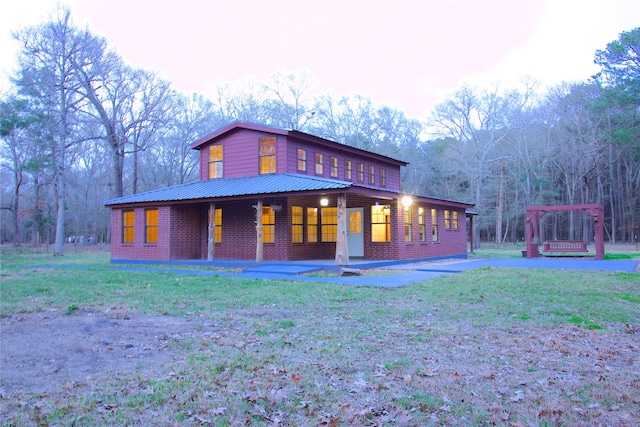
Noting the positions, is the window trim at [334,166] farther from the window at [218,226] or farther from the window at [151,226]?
the window at [151,226]

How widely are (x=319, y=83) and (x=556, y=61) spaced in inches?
706

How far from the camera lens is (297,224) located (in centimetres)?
1733

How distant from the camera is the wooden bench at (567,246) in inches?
853

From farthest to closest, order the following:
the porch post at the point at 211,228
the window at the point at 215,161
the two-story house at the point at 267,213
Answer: the window at the point at 215,161
the porch post at the point at 211,228
the two-story house at the point at 267,213

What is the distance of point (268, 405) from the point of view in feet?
12.0

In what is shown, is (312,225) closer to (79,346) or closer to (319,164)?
(319,164)

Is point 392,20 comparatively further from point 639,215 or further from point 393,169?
point 639,215

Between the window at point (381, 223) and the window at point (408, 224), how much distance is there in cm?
78

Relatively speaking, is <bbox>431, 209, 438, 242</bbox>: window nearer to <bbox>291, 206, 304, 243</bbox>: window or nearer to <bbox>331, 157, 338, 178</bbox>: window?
<bbox>331, 157, 338, 178</bbox>: window

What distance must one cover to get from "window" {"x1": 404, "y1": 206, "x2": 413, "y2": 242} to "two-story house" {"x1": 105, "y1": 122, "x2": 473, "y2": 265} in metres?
0.04

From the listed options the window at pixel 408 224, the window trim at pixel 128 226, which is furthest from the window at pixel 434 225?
the window trim at pixel 128 226

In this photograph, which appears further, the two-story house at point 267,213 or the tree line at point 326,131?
the tree line at point 326,131

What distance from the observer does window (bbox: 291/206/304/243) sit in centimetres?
1702

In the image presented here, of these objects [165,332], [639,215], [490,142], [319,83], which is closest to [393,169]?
[490,142]
